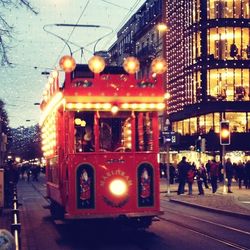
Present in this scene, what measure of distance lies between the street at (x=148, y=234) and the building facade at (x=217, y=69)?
39852 mm

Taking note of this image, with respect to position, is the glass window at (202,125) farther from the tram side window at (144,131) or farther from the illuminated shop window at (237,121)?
the tram side window at (144,131)

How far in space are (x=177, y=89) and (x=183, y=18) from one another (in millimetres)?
7154

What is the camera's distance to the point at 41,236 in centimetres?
1495

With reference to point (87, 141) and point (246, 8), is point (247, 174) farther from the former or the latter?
point (246, 8)

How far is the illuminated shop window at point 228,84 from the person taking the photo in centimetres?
5953

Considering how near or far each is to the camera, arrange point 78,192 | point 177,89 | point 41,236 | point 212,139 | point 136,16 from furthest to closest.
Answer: point 136,16, point 177,89, point 212,139, point 41,236, point 78,192

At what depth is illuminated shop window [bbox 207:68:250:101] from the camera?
59.5 m

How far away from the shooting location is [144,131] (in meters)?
14.4

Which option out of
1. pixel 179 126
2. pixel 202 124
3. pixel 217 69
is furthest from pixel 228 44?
pixel 179 126

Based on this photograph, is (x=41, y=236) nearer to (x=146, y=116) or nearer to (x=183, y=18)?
(x=146, y=116)

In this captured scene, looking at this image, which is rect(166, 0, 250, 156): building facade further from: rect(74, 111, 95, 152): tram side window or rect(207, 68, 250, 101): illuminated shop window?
rect(74, 111, 95, 152): tram side window

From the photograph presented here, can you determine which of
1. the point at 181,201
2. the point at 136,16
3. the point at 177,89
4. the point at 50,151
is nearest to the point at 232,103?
the point at 177,89

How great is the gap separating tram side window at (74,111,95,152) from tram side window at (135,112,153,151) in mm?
1017

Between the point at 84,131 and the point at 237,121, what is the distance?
46.6 meters
